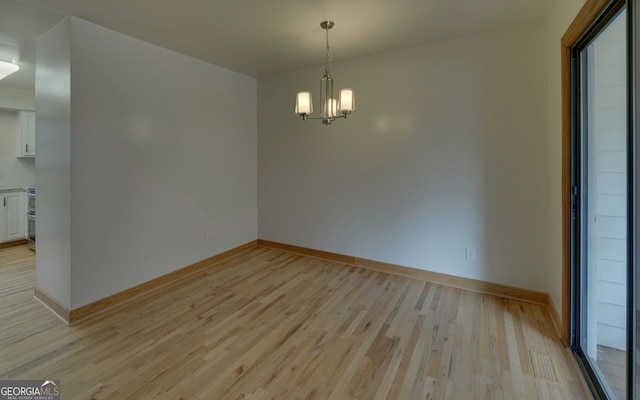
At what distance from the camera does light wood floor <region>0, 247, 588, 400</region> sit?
1797 millimetres

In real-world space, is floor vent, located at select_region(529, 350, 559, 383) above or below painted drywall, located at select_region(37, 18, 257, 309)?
below

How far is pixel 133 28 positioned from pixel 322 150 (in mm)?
2350

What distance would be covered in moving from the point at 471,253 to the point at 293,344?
2.07 metres

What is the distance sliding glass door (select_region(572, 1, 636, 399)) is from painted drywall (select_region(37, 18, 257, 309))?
364 cm

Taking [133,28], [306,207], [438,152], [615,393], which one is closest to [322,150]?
[306,207]

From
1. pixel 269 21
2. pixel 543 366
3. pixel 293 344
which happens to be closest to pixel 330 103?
pixel 269 21

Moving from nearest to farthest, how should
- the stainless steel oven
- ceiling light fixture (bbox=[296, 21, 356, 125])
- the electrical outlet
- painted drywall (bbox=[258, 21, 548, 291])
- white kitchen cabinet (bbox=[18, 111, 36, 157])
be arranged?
ceiling light fixture (bbox=[296, 21, 356, 125]), painted drywall (bbox=[258, 21, 548, 291]), the electrical outlet, the stainless steel oven, white kitchen cabinet (bbox=[18, 111, 36, 157])

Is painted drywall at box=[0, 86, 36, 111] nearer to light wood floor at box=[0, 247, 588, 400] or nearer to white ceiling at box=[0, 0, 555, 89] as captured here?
white ceiling at box=[0, 0, 555, 89]

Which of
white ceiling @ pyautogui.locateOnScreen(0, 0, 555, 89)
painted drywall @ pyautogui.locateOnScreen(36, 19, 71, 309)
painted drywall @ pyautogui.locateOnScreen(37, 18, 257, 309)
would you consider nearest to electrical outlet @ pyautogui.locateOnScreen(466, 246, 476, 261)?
white ceiling @ pyautogui.locateOnScreen(0, 0, 555, 89)

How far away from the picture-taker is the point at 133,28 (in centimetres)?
273

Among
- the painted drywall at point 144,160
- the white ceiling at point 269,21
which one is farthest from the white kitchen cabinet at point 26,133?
the painted drywall at point 144,160

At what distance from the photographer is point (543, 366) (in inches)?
77.2

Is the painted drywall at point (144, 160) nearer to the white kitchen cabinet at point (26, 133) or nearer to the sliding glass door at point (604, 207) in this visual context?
the white kitchen cabinet at point (26, 133)

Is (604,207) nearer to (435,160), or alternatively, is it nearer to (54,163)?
(435,160)
